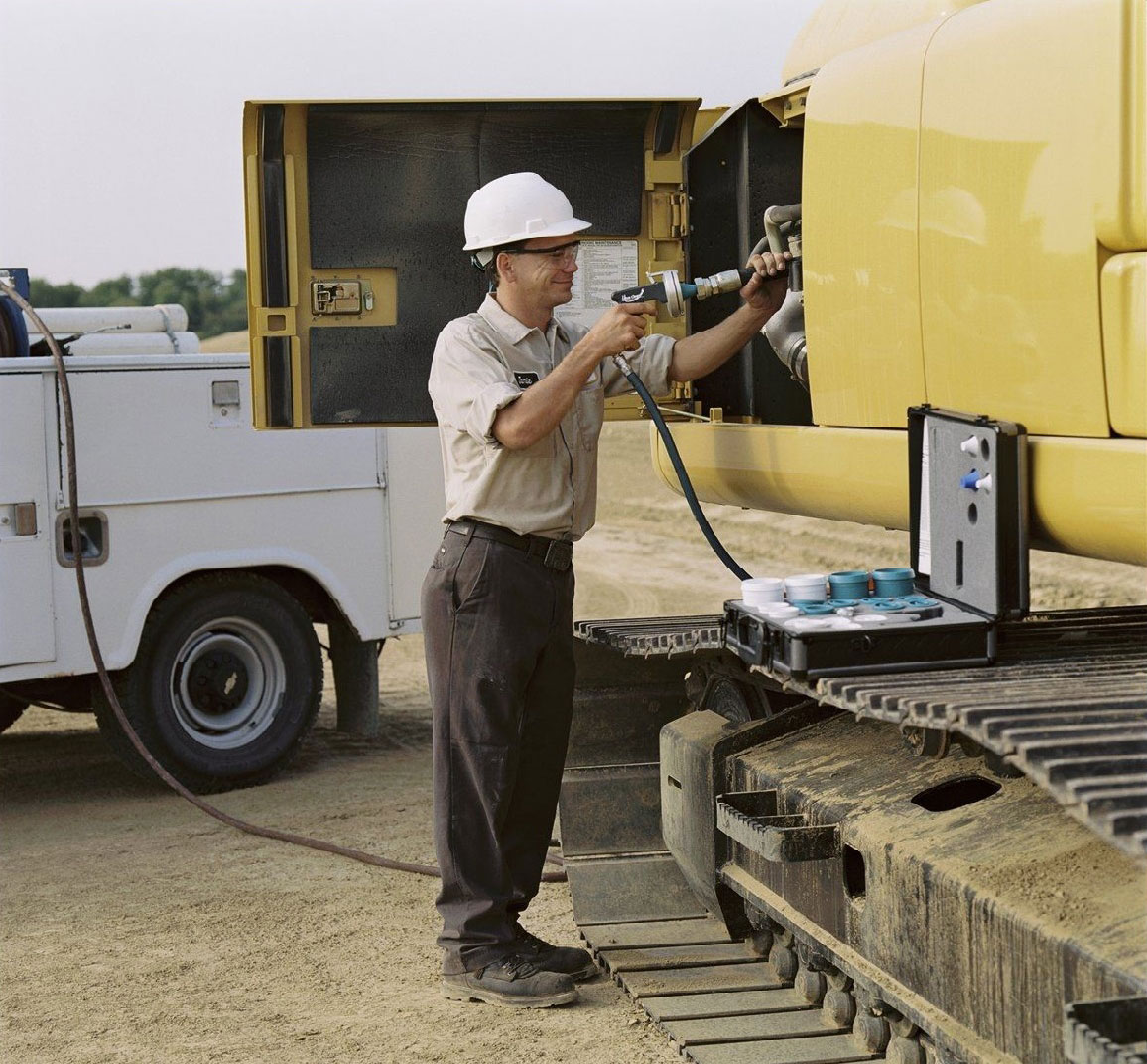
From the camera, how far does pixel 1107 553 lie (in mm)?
3641

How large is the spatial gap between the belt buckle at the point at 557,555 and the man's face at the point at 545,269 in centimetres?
70

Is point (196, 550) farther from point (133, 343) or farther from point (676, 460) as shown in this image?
point (676, 460)

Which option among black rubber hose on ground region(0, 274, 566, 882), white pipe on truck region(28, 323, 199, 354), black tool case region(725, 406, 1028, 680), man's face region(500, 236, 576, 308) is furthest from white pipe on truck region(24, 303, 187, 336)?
black tool case region(725, 406, 1028, 680)

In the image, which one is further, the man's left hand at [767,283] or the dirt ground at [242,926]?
the man's left hand at [767,283]

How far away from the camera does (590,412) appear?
5008mm

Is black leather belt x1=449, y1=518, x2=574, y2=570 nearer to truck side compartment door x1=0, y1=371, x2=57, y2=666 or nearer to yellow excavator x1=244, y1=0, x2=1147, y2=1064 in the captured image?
yellow excavator x1=244, y1=0, x2=1147, y2=1064

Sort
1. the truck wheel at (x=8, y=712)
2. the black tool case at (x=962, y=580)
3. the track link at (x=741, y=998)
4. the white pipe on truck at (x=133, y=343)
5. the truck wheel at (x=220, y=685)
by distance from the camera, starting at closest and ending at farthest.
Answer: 1. the black tool case at (x=962, y=580)
2. the track link at (x=741, y=998)
3. the truck wheel at (x=220, y=685)
4. the white pipe on truck at (x=133, y=343)
5. the truck wheel at (x=8, y=712)

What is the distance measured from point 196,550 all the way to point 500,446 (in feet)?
11.7

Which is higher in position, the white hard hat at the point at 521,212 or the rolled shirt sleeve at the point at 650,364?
the white hard hat at the point at 521,212

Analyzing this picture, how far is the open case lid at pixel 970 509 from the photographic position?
3.69 metres

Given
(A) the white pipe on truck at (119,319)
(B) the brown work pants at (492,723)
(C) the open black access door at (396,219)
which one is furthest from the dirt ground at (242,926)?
(A) the white pipe on truck at (119,319)

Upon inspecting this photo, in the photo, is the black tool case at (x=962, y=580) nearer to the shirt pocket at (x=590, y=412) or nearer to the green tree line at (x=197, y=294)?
the shirt pocket at (x=590, y=412)

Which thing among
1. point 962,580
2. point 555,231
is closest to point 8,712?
point 555,231

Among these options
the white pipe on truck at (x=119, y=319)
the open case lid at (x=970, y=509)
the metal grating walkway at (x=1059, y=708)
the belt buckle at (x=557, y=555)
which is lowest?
the metal grating walkway at (x=1059, y=708)
